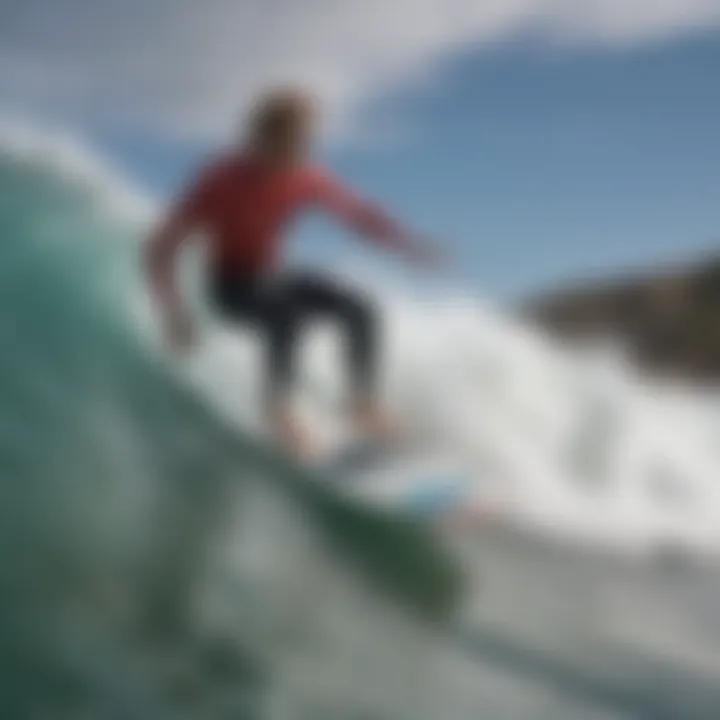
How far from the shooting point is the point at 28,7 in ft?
4.94

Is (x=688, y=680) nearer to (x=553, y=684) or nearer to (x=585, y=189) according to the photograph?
(x=553, y=684)

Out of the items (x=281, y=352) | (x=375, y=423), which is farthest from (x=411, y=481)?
(x=281, y=352)

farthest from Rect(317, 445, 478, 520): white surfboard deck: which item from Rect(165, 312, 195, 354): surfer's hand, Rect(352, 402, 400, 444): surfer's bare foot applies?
Rect(165, 312, 195, 354): surfer's hand

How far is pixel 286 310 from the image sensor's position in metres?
1.44

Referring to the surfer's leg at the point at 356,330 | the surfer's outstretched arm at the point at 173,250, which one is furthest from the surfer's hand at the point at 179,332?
the surfer's leg at the point at 356,330

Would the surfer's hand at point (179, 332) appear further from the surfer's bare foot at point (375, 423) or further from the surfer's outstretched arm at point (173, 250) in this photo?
the surfer's bare foot at point (375, 423)

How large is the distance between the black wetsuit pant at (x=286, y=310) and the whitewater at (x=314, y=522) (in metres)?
0.02

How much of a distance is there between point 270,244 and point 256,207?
40mm

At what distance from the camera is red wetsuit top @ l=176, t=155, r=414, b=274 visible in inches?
56.7

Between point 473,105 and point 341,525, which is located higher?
point 473,105

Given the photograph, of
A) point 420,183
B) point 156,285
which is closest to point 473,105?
point 420,183

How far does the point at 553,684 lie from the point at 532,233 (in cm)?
45

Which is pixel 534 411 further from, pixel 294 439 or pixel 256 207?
pixel 256 207

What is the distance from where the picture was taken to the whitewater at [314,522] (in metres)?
1.39
